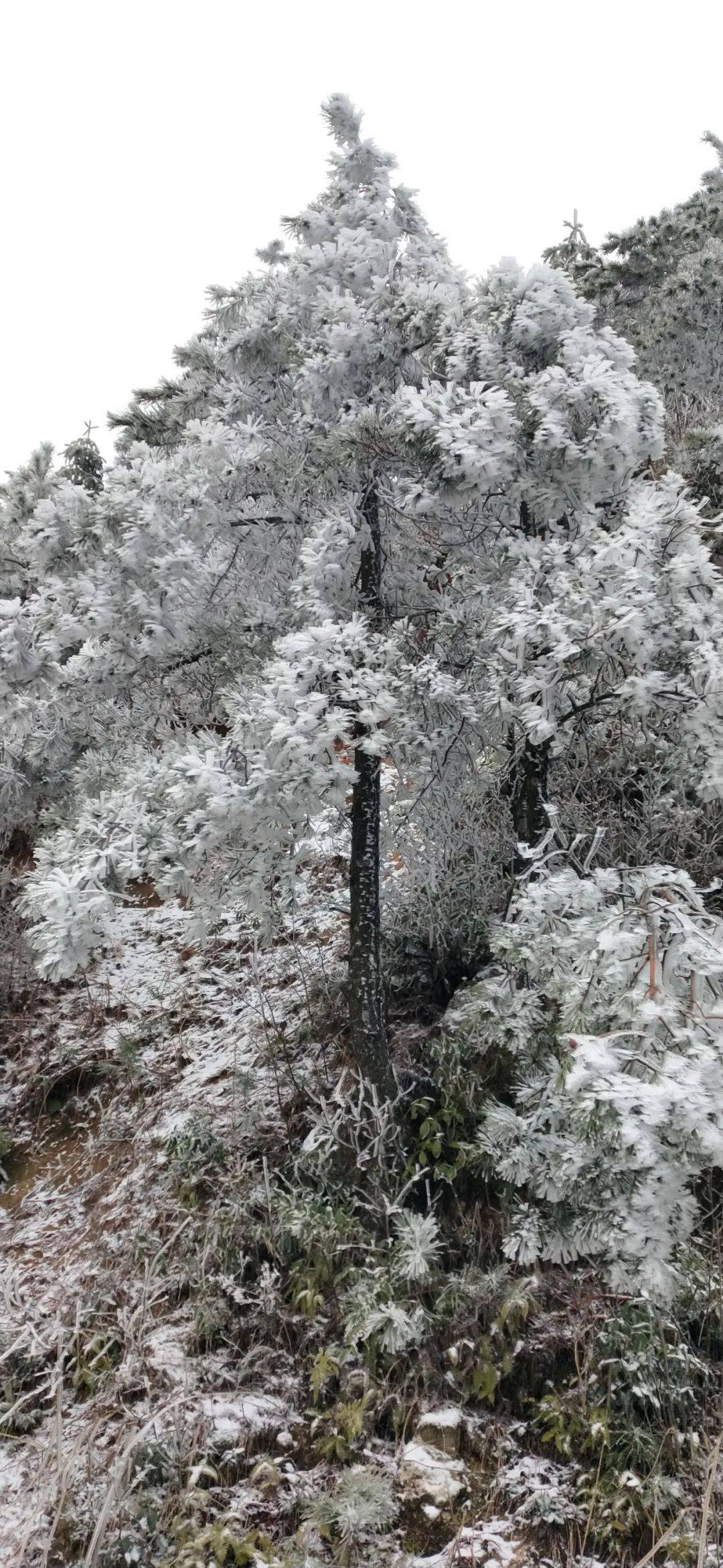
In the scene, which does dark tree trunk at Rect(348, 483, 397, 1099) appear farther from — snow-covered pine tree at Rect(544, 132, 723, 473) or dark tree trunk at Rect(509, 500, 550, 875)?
snow-covered pine tree at Rect(544, 132, 723, 473)

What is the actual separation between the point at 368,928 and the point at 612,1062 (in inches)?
126

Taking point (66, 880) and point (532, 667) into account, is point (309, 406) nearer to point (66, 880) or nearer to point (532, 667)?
point (532, 667)

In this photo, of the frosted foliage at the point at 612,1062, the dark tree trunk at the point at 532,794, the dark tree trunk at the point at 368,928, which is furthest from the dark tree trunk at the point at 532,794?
the dark tree trunk at the point at 368,928

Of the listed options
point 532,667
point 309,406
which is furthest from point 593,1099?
point 309,406

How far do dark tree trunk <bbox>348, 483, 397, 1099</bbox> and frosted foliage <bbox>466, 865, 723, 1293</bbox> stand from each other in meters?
1.16

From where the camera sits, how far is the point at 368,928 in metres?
6.33

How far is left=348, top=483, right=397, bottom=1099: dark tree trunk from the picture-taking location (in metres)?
6.28

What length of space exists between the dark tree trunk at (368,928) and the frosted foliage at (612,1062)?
116 centimetres

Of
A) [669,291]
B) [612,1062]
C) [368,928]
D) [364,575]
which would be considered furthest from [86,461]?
[669,291]

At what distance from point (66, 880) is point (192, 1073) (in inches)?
163

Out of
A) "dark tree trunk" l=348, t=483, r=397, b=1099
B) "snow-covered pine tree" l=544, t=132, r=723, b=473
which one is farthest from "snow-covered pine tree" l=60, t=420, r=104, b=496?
"snow-covered pine tree" l=544, t=132, r=723, b=473

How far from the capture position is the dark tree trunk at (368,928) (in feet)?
20.6

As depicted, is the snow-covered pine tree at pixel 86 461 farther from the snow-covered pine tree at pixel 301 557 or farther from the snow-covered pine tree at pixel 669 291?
the snow-covered pine tree at pixel 669 291

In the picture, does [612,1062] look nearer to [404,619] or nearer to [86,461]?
[404,619]
